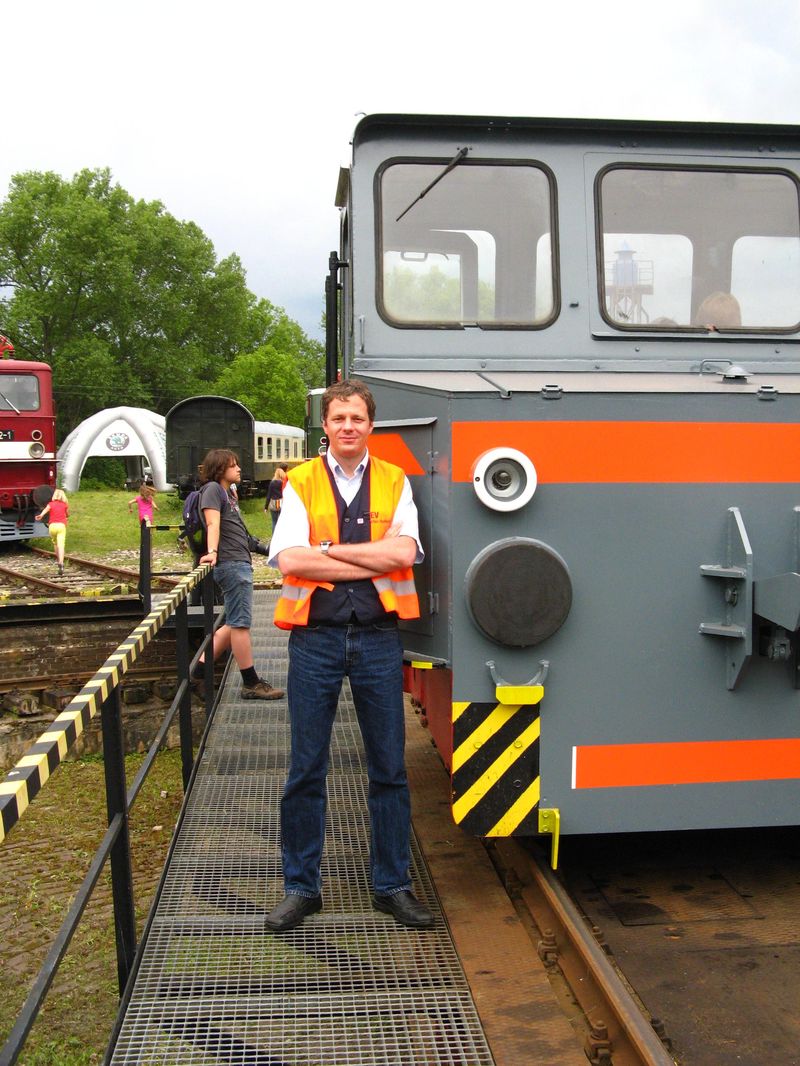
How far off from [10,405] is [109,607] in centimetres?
1218

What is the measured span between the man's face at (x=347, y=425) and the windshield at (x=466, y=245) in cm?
99

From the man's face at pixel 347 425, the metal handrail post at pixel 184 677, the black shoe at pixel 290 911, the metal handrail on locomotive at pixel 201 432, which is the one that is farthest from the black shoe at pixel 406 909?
the metal handrail on locomotive at pixel 201 432

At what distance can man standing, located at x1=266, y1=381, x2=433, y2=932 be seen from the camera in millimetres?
3463

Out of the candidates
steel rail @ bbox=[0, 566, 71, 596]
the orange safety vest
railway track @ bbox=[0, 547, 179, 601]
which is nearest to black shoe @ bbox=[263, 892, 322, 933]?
the orange safety vest

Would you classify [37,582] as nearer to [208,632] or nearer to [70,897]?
[208,632]

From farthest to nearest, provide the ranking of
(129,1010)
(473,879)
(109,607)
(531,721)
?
(109,607) < (473,879) < (531,721) < (129,1010)

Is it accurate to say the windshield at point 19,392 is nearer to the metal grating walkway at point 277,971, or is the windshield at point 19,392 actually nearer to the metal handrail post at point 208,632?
the metal handrail post at point 208,632

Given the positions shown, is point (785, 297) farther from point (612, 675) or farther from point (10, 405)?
point (10, 405)

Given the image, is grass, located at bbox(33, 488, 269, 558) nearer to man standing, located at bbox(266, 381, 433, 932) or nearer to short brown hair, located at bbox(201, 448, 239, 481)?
short brown hair, located at bbox(201, 448, 239, 481)

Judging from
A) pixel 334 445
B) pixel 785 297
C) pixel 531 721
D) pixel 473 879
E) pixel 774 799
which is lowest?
pixel 473 879

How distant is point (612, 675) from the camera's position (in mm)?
3500

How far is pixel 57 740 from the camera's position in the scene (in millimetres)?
2375

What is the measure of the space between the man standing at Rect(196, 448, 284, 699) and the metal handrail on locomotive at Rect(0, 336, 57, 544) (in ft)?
44.0

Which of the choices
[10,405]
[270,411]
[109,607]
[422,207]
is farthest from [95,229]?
[422,207]
